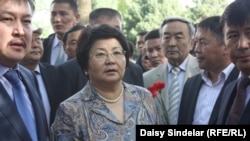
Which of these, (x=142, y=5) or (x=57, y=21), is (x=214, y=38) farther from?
(x=142, y=5)

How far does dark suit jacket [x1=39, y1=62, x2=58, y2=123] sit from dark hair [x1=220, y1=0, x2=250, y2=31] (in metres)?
2.08

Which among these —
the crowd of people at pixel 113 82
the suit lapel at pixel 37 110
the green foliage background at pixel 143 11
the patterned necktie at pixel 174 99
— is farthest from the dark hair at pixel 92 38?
the green foliage background at pixel 143 11

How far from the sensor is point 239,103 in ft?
9.09

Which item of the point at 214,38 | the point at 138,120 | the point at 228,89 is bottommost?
the point at 138,120

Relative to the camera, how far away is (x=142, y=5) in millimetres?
29156

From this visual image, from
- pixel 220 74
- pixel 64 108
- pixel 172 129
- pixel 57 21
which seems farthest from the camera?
pixel 57 21

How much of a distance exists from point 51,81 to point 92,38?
128cm

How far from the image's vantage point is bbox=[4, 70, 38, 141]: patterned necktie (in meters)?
2.56

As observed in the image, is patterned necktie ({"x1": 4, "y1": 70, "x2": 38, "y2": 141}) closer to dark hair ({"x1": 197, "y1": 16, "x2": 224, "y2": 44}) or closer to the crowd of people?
the crowd of people

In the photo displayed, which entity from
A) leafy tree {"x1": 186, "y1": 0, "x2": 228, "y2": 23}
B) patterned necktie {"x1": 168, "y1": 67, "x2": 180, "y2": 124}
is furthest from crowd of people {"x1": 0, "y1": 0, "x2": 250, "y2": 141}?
leafy tree {"x1": 186, "y1": 0, "x2": 228, "y2": 23}

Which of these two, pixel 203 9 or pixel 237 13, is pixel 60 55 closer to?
pixel 237 13

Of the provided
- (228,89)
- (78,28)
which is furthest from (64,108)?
(78,28)

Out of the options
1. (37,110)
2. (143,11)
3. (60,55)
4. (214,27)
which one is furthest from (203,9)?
(37,110)

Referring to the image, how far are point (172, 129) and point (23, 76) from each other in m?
1.07
